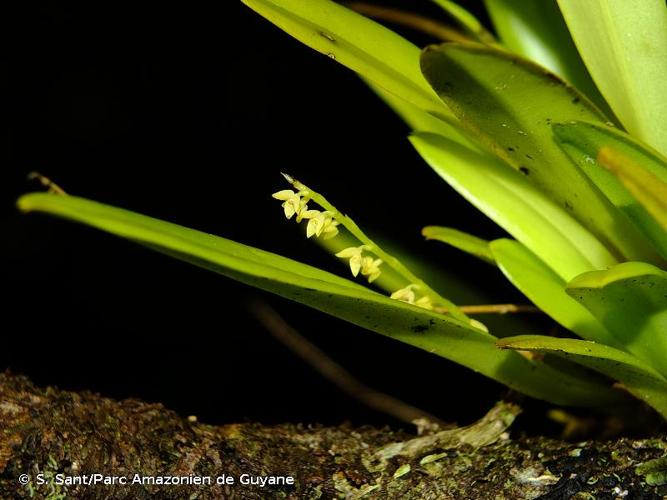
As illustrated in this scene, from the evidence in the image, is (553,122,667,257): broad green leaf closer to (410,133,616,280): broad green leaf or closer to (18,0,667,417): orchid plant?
(18,0,667,417): orchid plant

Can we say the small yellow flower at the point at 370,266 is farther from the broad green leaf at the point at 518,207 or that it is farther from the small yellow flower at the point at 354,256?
the broad green leaf at the point at 518,207

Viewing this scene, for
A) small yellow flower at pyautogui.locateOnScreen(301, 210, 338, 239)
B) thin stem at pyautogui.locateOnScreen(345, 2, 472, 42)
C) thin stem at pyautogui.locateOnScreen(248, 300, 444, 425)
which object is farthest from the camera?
thin stem at pyautogui.locateOnScreen(248, 300, 444, 425)

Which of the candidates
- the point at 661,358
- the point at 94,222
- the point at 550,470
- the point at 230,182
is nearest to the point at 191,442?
the point at 94,222

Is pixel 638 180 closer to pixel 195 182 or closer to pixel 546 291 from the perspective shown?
pixel 546 291

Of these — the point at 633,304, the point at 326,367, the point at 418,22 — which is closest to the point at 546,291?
the point at 633,304

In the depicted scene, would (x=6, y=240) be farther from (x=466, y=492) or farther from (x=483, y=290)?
(x=466, y=492)

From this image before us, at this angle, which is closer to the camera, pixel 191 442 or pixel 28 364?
pixel 191 442

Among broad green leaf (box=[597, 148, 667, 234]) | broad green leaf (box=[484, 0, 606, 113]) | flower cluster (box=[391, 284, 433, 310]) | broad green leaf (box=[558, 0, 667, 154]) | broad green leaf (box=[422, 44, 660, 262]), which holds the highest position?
broad green leaf (box=[484, 0, 606, 113])

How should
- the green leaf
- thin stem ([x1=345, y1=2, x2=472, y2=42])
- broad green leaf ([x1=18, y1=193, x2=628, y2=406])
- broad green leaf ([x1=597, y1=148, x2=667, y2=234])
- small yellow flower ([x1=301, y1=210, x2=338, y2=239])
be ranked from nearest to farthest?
1. broad green leaf ([x1=597, y1=148, x2=667, y2=234])
2. broad green leaf ([x1=18, y1=193, x2=628, y2=406])
3. small yellow flower ([x1=301, y1=210, x2=338, y2=239])
4. the green leaf
5. thin stem ([x1=345, y1=2, x2=472, y2=42])

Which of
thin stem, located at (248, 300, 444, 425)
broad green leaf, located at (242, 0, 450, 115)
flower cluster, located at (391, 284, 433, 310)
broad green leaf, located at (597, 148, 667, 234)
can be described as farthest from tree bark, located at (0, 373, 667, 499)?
thin stem, located at (248, 300, 444, 425)
